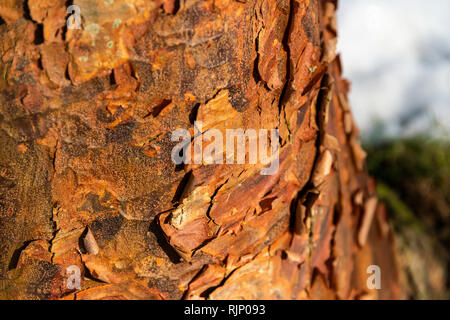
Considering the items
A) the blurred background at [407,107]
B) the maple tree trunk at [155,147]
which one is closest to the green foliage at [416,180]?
the blurred background at [407,107]

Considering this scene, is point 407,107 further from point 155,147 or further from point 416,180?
point 155,147

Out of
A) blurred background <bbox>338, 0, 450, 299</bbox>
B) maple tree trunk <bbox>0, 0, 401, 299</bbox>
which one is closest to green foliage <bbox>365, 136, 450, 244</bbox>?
blurred background <bbox>338, 0, 450, 299</bbox>

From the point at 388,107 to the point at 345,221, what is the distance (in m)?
0.85

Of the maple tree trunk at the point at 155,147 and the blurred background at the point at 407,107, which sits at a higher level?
the blurred background at the point at 407,107

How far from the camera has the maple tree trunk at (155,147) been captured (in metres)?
0.31

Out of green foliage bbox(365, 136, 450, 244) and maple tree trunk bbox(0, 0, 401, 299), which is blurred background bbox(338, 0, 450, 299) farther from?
maple tree trunk bbox(0, 0, 401, 299)

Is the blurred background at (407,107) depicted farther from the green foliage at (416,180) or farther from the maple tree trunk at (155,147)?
the maple tree trunk at (155,147)

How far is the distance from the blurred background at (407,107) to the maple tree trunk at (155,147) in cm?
59

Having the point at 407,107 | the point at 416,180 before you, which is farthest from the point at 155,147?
the point at 407,107

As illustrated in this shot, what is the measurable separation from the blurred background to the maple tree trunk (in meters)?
0.59

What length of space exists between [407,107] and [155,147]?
1.08 meters

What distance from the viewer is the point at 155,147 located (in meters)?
0.34

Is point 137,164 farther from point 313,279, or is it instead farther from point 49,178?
point 313,279

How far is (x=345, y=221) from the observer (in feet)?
1.63
